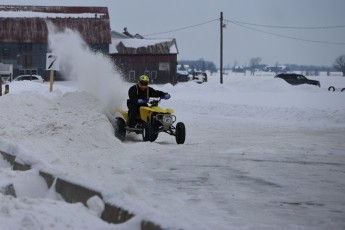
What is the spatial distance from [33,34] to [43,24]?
171cm

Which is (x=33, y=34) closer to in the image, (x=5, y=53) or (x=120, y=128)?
(x=5, y=53)

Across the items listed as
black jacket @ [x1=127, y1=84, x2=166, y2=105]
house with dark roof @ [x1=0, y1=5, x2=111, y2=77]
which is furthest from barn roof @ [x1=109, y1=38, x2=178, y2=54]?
black jacket @ [x1=127, y1=84, x2=166, y2=105]

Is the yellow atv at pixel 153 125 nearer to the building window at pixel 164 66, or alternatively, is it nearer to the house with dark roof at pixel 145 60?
the house with dark roof at pixel 145 60

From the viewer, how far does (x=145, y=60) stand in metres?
69.5

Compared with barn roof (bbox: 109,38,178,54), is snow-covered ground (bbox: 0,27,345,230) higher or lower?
lower

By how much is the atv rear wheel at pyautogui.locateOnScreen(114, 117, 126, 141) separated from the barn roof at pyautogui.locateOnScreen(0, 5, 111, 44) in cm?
4856

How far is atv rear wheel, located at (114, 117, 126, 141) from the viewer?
16281 millimetres

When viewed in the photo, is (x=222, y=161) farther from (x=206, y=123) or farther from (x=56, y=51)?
(x=56, y=51)

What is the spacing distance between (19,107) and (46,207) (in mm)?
12090

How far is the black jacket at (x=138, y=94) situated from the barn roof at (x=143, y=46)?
52685mm

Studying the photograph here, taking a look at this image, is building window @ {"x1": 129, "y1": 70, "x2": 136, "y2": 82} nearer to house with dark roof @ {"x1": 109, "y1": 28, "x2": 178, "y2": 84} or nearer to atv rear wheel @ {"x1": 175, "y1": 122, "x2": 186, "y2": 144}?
house with dark roof @ {"x1": 109, "y1": 28, "x2": 178, "y2": 84}

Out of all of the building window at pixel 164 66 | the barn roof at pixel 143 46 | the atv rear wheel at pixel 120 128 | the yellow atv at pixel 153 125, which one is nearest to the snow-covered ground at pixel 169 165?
the atv rear wheel at pixel 120 128

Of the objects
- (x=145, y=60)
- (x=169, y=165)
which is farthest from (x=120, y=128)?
(x=145, y=60)

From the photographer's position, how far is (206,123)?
2289cm
